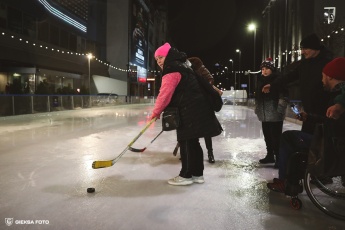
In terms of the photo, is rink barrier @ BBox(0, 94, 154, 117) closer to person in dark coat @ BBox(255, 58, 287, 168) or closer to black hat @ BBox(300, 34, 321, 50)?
person in dark coat @ BBox(255, 58, 287, 168)

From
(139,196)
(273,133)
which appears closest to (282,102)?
(273,133)

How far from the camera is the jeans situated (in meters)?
3.13

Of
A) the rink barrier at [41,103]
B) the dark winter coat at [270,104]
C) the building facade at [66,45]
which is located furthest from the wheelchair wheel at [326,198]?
the building facade at [66,45]

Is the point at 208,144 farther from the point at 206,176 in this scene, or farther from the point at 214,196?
the point at 214,196

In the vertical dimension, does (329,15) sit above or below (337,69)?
above

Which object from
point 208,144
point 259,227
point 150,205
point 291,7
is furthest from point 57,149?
point 291,7

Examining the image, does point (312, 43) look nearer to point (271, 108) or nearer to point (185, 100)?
point (185, 100)

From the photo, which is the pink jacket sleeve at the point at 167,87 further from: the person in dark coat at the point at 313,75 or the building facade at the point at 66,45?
the building facade at the point at 66,45

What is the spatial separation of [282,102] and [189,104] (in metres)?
1.57

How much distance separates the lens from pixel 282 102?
4676 millimetres

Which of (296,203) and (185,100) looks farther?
(185,100)

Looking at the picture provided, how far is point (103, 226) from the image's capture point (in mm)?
2740

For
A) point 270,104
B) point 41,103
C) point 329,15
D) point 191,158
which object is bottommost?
point 191,158

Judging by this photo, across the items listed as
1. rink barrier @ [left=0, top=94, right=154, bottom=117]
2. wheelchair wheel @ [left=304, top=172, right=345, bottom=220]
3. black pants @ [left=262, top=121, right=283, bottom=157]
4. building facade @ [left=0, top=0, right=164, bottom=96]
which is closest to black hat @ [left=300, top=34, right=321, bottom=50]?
wheelchair wheel @ [left=304, top=172, right=345, bottom=220]
